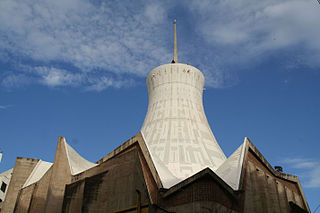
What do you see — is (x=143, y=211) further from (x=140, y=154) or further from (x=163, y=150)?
(x=163, y=150)

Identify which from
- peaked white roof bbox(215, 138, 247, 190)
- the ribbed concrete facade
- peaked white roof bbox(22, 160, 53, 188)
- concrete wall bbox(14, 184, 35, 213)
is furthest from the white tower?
peaked white roof bbox(22, 160, 53, 188)

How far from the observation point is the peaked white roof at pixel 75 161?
63.6 feet

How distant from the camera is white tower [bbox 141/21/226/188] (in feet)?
68.5

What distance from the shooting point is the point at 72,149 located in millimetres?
21812

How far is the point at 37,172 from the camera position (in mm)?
25375

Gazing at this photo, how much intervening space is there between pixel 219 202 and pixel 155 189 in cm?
291

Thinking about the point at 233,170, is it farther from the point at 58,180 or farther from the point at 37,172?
the point at 37,172

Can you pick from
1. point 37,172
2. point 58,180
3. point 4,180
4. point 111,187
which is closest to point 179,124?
point 111,187

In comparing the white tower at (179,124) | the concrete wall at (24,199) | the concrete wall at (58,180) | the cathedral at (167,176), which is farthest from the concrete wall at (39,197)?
the white tower at (179,124)

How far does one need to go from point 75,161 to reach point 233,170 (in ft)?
35.2

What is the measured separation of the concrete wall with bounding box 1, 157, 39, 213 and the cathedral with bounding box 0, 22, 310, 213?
0.23 ft

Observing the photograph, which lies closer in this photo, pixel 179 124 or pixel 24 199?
pixel 24 199

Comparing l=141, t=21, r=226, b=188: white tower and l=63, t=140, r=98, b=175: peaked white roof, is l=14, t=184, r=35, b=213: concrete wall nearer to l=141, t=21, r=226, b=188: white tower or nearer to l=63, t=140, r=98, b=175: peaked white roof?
l=63, t=140, r=98, b=175: peaked white roof

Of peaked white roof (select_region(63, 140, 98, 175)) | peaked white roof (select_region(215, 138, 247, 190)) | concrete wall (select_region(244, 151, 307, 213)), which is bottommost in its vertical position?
concrete wall (select_region(244, 151, 307, 213))
